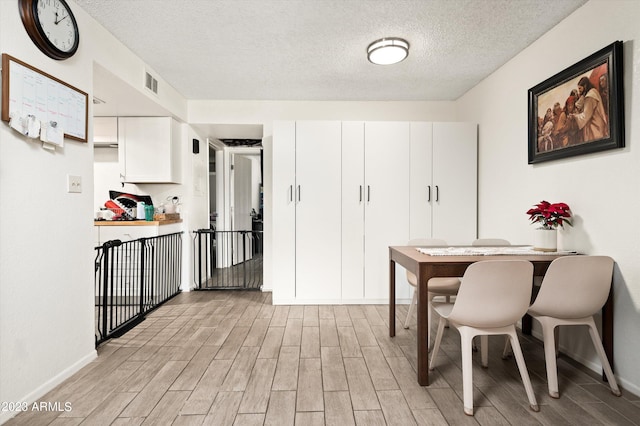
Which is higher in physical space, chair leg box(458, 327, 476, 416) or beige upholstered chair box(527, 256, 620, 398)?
beige upholstered chair box(527, 256, 620, 398)

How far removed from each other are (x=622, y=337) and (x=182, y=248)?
4265 millimetres

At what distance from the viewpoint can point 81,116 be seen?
2.20 metres

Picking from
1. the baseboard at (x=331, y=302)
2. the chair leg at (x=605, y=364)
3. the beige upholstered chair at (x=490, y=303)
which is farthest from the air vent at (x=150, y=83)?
the chair leg at (x=605, y=364)

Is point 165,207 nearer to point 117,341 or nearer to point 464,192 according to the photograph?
point 117,341

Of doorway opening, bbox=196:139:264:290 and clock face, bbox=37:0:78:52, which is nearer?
clock face, bbox=37:0:78:52

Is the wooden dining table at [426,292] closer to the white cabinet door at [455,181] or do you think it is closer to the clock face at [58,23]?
the white cabinet door at [455,181]

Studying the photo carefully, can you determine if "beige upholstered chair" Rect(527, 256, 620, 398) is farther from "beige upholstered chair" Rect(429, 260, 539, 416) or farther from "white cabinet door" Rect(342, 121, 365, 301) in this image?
"white cabinet door" Rect(342, 121, 365, 301)

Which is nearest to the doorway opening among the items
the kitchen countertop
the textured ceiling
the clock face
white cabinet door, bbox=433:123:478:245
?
the kitchen countertop

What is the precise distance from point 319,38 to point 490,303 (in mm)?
2307

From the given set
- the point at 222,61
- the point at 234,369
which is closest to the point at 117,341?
the point at 234,369

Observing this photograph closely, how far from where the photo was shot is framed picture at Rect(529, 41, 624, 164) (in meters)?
1.95

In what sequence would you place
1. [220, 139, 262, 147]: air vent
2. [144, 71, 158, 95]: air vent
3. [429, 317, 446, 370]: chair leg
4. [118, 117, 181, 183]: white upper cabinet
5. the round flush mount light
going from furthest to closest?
[220, 139, 262, 147]: air vent < [118, 117, 181, 183]: white upper cabinet < [144, 71, 158, 95]: air vent < the round flush mount light < [429, 317, 446, 370]: chair leg

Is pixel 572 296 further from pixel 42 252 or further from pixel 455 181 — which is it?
pixel 42 252

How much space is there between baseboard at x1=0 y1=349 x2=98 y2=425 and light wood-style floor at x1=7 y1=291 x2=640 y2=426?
0.03 metres
